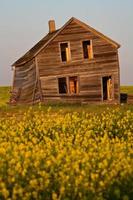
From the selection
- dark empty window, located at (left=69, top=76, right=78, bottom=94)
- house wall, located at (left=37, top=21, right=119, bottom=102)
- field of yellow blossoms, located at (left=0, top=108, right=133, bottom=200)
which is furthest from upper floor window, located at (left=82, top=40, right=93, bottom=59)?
field of yellow blossoms, located at (left=0, top=108, right=133, bottom=200)

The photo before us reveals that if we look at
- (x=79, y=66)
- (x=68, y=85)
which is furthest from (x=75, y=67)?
(x=68, y=85)

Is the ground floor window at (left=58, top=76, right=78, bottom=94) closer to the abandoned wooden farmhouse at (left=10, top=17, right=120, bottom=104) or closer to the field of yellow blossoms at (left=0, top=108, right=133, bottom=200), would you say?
the abandoned wooden farmhouse at (left=10, top=17, right=120, bottom=104)

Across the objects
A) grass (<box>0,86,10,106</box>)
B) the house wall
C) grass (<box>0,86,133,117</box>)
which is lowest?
grass (<box>0,86,10,106</box>)

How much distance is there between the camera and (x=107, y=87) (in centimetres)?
4431

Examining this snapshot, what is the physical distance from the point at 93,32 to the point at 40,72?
476cm

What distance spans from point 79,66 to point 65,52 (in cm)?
160

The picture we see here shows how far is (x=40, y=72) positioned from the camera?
42.5 metres

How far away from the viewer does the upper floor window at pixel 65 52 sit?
4298cm

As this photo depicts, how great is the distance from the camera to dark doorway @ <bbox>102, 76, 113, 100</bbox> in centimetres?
4391

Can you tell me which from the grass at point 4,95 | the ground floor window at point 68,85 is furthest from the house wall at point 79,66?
the grass at point 4,95

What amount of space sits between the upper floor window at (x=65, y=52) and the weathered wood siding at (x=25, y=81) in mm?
2252

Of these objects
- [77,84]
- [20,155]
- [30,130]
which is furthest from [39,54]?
[20,155]

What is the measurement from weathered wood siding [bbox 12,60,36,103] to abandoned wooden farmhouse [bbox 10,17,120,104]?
0.24 feet

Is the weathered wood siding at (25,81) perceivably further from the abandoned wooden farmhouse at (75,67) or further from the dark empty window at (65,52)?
the dark empty window at (65,52)
